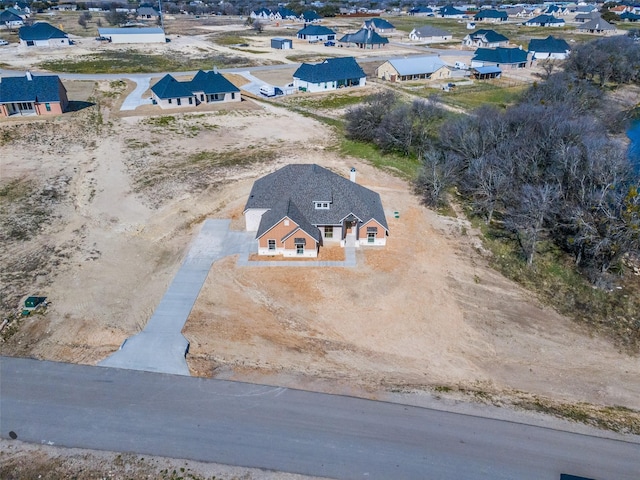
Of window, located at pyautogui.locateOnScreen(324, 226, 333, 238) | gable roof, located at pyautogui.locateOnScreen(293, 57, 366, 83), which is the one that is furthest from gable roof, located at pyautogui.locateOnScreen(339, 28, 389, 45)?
window, located at pyautogui.locateOnScreen(324, 226, 333, 238)

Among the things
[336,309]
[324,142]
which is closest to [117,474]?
[336,309]

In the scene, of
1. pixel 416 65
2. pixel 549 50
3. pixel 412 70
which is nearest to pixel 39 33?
pixel 412 70

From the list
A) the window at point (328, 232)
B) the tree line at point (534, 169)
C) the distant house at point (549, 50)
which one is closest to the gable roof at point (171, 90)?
the tree line at point (534, 169)

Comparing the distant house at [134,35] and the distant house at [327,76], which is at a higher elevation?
the distant house at [134,35]

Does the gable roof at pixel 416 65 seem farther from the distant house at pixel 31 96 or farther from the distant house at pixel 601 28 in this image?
the distant house at pixel 601 28

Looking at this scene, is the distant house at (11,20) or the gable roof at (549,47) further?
the distant house at (11,20)

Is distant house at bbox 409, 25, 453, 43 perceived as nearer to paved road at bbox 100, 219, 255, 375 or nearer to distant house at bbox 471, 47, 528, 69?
distant house at bbox 471, 47, 528, 69
